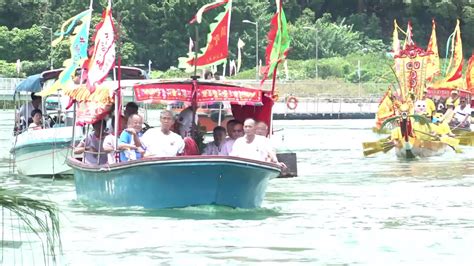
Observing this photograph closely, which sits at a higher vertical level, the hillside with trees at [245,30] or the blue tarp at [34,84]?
the hillside with trees at [245,30]

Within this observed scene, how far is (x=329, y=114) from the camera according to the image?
2825 inches

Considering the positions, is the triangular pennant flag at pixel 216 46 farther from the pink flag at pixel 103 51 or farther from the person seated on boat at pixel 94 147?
the person seated on boat at pixel 94 147

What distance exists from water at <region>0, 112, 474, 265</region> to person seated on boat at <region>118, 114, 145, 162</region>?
2.56 feet

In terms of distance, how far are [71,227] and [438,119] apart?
19425 millimetres

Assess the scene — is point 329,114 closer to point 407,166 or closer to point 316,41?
point 316,41

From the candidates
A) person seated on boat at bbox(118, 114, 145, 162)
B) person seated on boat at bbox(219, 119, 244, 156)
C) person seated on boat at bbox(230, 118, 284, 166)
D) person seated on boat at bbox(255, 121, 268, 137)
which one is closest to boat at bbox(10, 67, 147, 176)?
person seated on boat at bbox(118, 114, 145, 162)

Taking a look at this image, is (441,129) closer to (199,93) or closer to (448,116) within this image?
(448,116)

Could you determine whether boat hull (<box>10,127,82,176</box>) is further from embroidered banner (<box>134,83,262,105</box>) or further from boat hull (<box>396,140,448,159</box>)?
boat hull (<box>396,140,448,159</box>)

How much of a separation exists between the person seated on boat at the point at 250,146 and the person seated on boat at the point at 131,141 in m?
1.36

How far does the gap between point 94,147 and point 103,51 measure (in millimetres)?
1791

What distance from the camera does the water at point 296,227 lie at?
1625 cm

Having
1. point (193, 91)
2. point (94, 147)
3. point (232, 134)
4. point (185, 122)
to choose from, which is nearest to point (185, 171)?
point (193, 91)

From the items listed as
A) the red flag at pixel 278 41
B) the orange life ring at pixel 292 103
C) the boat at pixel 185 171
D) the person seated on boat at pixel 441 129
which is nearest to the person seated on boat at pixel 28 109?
the red flag at pixel 278 41

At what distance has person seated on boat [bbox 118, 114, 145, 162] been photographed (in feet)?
63.5
